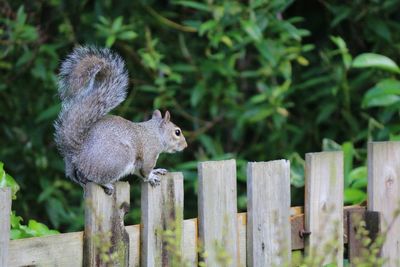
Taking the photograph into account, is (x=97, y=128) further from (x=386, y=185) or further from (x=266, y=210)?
(x=386, y=185)

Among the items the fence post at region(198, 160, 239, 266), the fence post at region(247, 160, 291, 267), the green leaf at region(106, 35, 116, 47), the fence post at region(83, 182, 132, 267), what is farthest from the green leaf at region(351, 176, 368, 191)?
the green leaf at region(106, 35, 116, 47)

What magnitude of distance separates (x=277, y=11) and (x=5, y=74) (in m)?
1.23

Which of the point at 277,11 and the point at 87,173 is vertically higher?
the point at 277,11

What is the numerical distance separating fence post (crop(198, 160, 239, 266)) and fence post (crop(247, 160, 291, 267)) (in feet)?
0.20

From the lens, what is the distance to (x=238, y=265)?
2273mm

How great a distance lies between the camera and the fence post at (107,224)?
6.51 feet

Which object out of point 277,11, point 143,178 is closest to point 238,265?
point 143,178

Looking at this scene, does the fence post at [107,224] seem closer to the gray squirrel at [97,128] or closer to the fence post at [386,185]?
the gray squirrel at [97,128]

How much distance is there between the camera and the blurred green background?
3.53 metres

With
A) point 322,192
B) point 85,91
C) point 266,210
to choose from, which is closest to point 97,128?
point 85,91

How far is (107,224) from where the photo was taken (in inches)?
79.5

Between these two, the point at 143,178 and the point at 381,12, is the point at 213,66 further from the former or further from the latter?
the point at 143,178

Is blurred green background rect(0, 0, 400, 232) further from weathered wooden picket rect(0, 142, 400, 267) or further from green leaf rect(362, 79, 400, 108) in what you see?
weathered wooden picket rect(0, 142, 400, 267)

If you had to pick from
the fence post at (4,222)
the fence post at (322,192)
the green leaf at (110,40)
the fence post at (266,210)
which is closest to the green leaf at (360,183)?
the fence post at (322,192)
